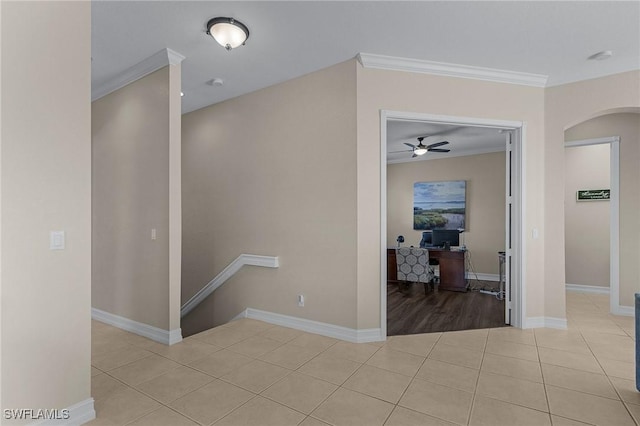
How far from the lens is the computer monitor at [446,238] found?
6.33 metres

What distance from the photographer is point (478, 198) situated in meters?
7.04

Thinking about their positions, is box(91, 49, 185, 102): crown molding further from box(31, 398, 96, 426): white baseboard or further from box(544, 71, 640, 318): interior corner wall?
box(544, 71, 640, 318): interior corner wall

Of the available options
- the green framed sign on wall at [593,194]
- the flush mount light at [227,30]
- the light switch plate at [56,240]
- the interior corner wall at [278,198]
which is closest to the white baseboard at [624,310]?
the green framed sign on wall at [593,194]

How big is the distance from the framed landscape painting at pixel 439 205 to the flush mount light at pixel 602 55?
4055 millimetres

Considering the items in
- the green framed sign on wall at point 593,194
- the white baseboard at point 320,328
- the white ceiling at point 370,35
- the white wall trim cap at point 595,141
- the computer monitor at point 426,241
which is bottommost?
the white baseboard at point 320,328

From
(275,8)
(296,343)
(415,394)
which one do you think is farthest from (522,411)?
(275,8)

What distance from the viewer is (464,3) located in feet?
7.94

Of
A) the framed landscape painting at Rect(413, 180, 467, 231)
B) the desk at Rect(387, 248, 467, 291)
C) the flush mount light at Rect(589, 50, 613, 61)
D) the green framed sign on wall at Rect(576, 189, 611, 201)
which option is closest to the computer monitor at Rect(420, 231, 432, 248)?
the desk at Rect(387, 248, 467, 291)

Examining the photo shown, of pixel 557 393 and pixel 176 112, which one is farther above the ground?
pixel 176 112

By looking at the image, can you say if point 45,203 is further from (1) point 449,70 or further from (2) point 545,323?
(2) point 545,323

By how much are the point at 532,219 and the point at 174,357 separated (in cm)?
411

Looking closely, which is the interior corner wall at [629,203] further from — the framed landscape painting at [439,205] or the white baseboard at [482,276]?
the framed landscape painting at [439,205]

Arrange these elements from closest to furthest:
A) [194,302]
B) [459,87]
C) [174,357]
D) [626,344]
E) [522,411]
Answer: [522,411], [174,357], [626,344], [459,87], [194,302]

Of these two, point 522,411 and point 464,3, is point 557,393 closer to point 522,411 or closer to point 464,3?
point 522,411
